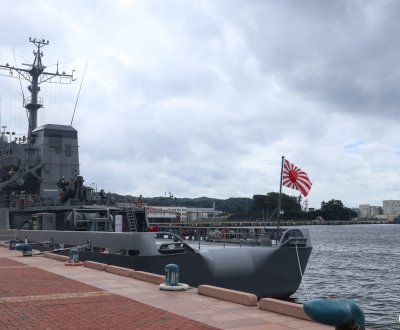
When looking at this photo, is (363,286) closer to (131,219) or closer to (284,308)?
(131,219)

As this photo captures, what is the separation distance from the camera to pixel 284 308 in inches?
326

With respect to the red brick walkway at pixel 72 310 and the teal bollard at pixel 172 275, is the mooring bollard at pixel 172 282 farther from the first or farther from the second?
the red brick walkway at pixel 72 310

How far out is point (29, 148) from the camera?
2962 centimetres

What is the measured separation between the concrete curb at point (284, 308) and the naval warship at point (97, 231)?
21.4 ft

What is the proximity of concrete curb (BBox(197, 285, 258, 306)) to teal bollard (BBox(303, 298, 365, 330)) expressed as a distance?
382cm

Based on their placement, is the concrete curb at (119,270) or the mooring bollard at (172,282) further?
the concrete curb at (119,270)

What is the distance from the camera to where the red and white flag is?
56.1 ft

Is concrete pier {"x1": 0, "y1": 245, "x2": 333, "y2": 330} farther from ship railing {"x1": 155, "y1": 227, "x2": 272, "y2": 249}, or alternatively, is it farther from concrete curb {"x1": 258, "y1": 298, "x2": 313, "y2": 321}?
ship railing {"x1": 155, "y1": 227, "x2": 272, "y2": 249}

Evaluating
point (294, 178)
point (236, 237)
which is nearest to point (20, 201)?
point (236, 237)

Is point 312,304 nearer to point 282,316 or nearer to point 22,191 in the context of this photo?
point 282,316

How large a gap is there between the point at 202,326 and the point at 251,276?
31.1ft

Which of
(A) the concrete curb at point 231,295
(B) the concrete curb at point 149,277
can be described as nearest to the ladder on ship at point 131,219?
(B) the concrete curb at point 149,277

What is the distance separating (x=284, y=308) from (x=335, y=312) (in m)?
3.36

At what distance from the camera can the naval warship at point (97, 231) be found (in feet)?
50.2
